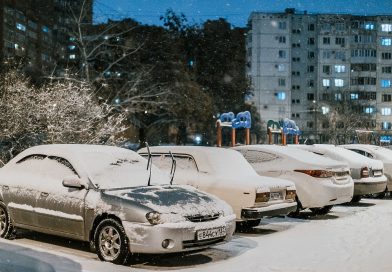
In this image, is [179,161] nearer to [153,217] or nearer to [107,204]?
[107,204]

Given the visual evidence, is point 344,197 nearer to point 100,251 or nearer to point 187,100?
point 100,251

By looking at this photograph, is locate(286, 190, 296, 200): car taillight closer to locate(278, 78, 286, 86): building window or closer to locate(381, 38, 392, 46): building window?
locate(278, 78, 286, 86): building window

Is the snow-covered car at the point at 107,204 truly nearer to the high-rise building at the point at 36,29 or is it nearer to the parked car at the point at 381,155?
the parked car at the point at 381,155

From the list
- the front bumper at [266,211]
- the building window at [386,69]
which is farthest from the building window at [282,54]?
the front bumper at [266,211]

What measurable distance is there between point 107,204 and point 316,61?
92.7 metres

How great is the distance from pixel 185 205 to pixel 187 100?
28.6 meters

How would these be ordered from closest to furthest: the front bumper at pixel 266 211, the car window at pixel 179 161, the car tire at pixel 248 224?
1. the front bumper at pixel 266 211
2. the car window at pixel 179 161
3. the car tire at pixel 248 224

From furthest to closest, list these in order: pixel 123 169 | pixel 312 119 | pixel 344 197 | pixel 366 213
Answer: pixel 312 119 < pixel 366 213 < pixel 344 197 < pixel 123 169

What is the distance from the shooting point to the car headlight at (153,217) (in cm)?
691

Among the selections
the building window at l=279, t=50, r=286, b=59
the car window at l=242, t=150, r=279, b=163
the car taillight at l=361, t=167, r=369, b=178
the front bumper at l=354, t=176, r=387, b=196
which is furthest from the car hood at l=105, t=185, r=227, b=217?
the building window at l=279, t=50, r=286, b=59

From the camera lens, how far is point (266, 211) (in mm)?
9258

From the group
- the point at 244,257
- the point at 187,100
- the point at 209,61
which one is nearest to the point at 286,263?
the point at 244,257

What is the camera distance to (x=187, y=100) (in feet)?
117

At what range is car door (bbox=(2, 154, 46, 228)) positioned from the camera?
8211 mm
